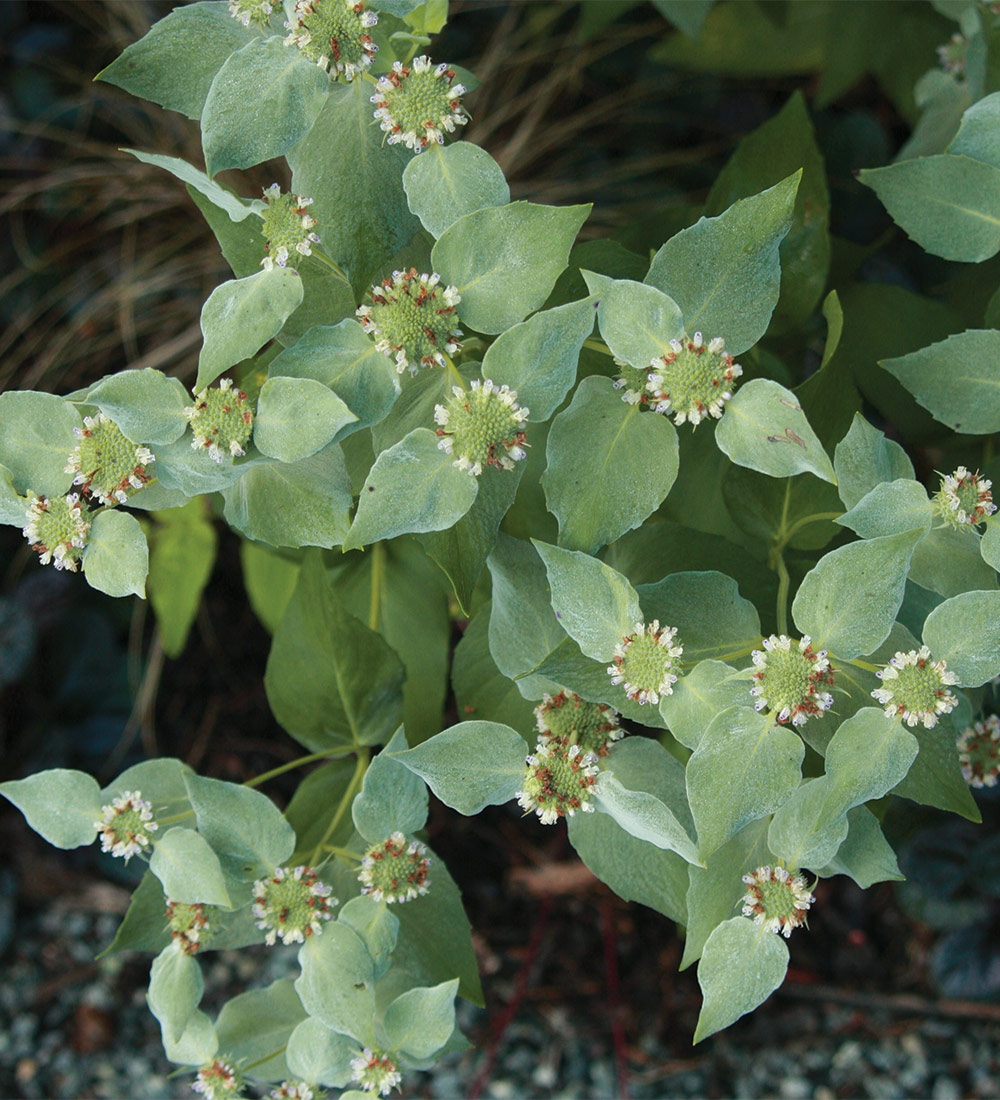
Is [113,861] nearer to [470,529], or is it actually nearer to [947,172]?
[470,529]

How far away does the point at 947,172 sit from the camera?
635mm

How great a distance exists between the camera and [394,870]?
2.20 feet

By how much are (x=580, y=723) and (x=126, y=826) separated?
321 millimetres

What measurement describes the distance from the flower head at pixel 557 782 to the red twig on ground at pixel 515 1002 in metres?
0.79

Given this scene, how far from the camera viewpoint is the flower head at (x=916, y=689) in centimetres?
56

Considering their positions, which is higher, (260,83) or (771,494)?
(260,83)

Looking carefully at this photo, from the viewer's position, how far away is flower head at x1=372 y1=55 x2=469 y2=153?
1.89 feet

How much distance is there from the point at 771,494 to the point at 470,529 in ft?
0.78

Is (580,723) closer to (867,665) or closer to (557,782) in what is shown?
(557,782)

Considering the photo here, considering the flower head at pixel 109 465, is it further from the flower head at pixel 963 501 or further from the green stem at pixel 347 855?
the flower head at pixel 963 501

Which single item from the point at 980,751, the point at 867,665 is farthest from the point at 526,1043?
the point at 867,665

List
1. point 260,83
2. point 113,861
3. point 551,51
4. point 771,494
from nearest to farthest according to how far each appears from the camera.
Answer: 1. point 260,83
2. point 771,494
3. point 113,861
4. point 551,51

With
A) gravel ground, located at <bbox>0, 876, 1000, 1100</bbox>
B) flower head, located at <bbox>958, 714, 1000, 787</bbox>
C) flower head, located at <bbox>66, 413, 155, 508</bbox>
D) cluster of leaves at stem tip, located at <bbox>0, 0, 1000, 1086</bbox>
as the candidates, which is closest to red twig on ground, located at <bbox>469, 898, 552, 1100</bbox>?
gravel ground, located at <bbox>0, 876, 1000, 1100</bbox>

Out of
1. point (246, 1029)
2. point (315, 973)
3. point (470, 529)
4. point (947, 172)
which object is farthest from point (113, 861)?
point (947, 172)
